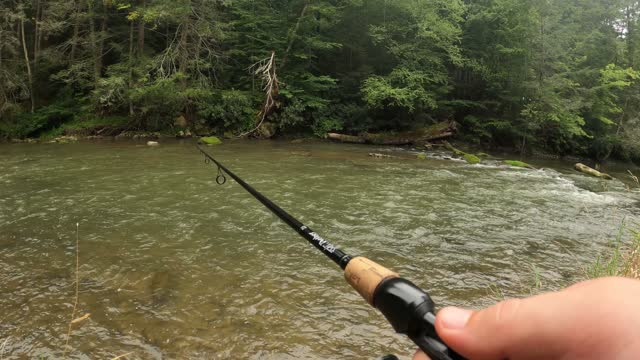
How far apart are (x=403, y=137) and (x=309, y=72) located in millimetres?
5786

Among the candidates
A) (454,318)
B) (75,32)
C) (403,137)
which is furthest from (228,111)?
(454,318)

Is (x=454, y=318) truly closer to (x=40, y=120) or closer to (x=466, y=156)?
(x=466, y=156)

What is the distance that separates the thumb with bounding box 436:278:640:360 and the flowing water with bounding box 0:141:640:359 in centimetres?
287

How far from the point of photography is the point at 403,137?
1997 cm

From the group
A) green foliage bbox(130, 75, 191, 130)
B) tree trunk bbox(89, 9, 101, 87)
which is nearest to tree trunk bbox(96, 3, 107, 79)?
tree trunk bbox(89, 9, 101, 87)

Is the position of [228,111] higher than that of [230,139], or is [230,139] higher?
[228,111]

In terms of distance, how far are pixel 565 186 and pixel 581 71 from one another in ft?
46.9

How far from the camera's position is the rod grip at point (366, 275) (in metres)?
1.10

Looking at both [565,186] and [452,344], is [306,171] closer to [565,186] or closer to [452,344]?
[565,186]

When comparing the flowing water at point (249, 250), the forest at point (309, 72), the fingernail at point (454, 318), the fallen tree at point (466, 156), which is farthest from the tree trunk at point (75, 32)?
the fingernail at point (454, 318)

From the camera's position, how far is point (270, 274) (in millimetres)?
4875

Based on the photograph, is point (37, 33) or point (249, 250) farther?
point (37, 33)

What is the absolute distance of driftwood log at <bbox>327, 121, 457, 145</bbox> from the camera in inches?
773

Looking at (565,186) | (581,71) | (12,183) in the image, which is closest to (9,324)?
(12,183)
